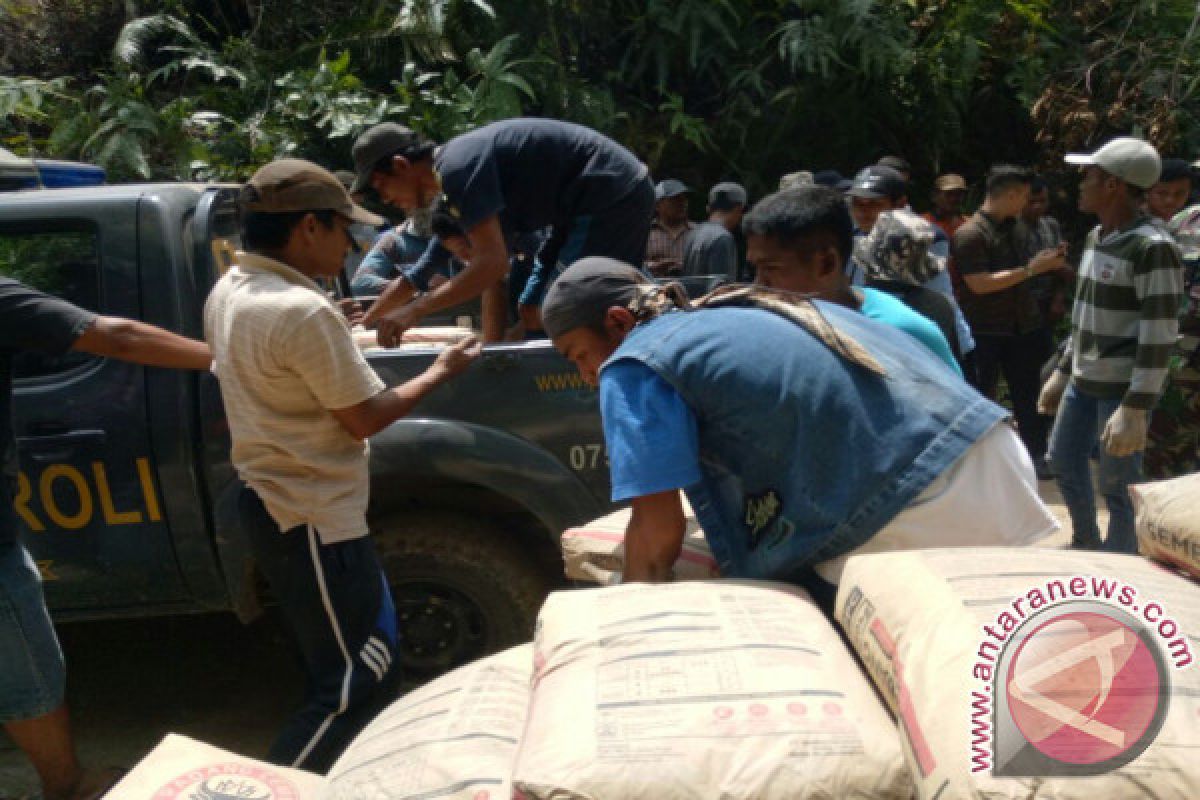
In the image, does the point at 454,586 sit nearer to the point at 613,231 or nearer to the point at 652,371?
the point at 613,231

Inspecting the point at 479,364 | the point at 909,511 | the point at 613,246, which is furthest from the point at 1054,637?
the point at 613,246

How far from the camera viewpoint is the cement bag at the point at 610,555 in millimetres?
2369

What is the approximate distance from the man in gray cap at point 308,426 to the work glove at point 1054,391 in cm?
273

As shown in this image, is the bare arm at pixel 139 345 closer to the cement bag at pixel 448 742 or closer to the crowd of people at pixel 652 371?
the crowd of people at pixel 652 371

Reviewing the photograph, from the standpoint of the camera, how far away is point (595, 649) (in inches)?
71.0

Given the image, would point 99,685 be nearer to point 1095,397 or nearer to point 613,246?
point 613,246

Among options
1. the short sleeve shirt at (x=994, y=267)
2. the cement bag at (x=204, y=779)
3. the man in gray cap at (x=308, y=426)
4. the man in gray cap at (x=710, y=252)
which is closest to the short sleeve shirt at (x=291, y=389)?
the man in gray cap at (x=308, y=426)

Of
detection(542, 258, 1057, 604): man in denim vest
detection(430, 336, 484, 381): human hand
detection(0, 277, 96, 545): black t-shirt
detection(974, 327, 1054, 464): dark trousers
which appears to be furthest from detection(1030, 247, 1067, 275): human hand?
detection(0, 277, 96, 545): black t-shirt

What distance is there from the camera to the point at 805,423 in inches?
80.4

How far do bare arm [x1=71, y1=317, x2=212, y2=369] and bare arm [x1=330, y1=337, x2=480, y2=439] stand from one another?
47 centimetres

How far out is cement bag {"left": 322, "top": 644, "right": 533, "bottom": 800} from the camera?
175 centimetres

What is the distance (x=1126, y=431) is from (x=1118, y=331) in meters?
0.40

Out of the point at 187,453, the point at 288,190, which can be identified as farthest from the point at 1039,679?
the point at 187,453

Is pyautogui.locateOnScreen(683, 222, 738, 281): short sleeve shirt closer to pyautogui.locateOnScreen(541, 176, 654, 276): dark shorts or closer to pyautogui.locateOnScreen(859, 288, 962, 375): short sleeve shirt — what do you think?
pyautogui.locateOnScreen(541, 176, 654, 276): dark shorts
